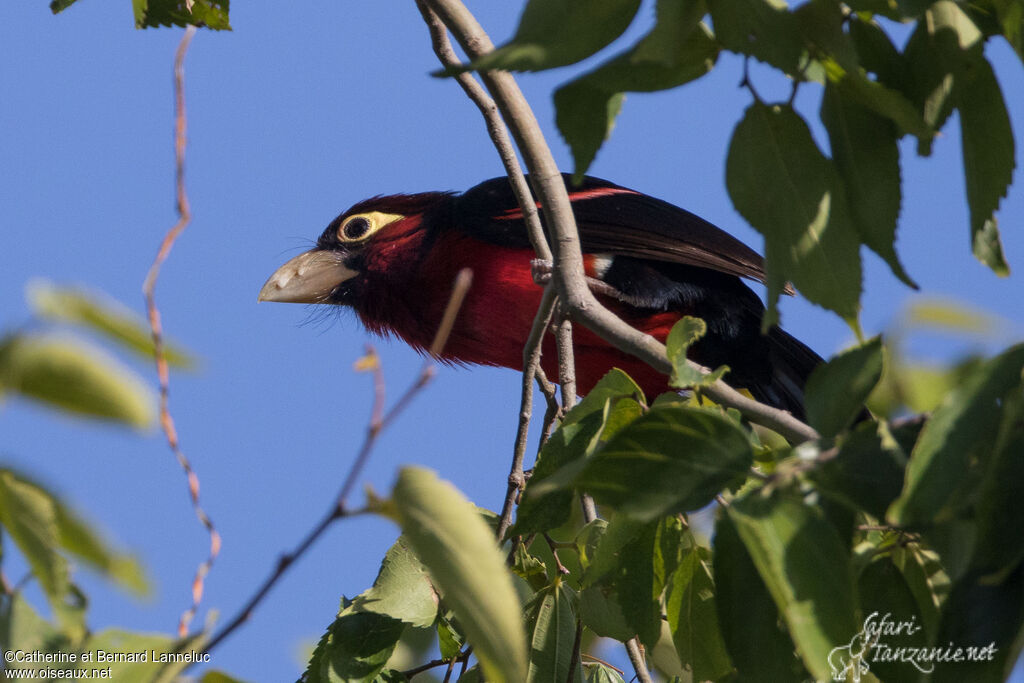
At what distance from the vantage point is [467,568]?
110 cm

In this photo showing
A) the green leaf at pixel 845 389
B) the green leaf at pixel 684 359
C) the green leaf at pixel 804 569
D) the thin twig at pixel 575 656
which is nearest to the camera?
the green leaf at pixel 804 569

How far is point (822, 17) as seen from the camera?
146cm

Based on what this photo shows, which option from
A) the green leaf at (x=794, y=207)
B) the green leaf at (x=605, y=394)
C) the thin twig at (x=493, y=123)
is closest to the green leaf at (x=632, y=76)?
the green leaf at (x=794, y=207)

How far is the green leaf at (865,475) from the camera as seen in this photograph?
127 cm

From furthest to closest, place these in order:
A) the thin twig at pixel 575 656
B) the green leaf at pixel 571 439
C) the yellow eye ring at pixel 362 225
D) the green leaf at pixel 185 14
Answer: the yellow eye ring at pixel 362 225
the green leaf at pixel 185 14
the thin twig at pixel 575 656
the green leaf at pixel 571 439

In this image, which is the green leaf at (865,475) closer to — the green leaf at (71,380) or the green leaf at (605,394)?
the green leaf at (605,394)

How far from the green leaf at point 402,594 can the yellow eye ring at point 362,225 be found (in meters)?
2.87

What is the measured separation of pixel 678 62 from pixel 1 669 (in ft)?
3.96

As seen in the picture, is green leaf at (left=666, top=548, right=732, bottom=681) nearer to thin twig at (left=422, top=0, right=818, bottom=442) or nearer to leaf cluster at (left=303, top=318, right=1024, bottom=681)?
leaf cluster at (left=303, top=318, right=1024, bottom=681)

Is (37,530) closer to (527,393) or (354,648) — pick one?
(354,648)

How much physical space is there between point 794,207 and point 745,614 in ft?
1.90

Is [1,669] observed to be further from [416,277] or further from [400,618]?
[416,277]

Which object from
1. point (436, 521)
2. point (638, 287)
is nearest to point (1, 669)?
point (436, 521)

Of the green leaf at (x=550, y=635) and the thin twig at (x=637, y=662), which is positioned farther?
the thin twig at (x=637, y=662)
